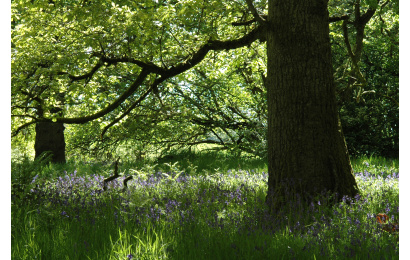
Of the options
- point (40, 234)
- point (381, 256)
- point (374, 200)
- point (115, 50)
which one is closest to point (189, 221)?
point (40, 234)

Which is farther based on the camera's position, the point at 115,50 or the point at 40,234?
the point at 115,50

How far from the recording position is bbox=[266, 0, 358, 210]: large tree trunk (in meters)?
4.58

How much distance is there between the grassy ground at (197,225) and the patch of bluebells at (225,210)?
0.01 metres

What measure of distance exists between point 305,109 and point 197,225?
1.88 m

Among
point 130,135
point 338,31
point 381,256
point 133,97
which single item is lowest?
point 381,256

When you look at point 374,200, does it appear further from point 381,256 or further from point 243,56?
point 243,56

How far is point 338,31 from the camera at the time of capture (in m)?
9.34

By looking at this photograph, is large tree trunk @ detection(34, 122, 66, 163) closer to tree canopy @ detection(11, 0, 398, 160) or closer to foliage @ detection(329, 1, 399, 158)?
tree canopy @ detection(11, 0, 398, 160)

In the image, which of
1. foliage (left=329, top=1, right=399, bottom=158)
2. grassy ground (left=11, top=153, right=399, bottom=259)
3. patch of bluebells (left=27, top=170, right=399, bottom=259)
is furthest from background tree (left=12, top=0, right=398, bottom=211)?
foliage (left=329, top=1, right=399, bottom=158)

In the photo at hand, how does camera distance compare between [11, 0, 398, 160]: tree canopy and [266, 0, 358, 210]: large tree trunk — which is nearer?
[266, 0, 358, 210]: large tree trunk

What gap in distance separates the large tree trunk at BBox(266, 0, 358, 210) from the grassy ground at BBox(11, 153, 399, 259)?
1.03ft

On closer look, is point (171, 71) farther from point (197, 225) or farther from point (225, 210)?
point (197, 225)
